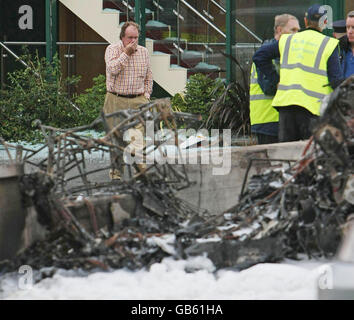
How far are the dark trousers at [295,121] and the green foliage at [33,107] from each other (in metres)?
4.12

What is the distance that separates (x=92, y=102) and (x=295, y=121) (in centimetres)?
467

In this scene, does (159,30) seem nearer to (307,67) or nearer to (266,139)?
(266,139)

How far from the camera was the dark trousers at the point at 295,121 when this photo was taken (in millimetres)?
7559

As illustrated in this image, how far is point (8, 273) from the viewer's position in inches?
158

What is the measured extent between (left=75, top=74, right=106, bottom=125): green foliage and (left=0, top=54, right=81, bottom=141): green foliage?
11cm

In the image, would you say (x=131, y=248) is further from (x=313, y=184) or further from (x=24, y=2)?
(x=24, y=2)

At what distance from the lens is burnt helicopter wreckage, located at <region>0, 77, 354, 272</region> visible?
13.4 feet

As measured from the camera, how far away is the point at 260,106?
815 centimetres

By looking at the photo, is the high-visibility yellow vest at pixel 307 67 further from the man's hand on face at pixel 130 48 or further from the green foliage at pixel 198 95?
the green foliage at pixel 198 95

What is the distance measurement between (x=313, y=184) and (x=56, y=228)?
4.04ft

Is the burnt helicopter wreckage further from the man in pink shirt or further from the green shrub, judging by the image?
the green shrub

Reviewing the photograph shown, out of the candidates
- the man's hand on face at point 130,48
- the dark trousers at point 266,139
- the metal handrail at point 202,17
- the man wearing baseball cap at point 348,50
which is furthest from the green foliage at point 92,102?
the man wearing baseball cap at point 348,50

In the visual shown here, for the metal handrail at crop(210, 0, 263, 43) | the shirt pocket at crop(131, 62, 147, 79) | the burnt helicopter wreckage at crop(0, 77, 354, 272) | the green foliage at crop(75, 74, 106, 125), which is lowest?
the burnt helicopter wreckage at crop(0, 77, 354, 272)

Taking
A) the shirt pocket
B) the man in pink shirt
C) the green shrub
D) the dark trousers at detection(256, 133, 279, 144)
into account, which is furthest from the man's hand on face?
the dark trousers at detection(256, 133, 279, 144)
